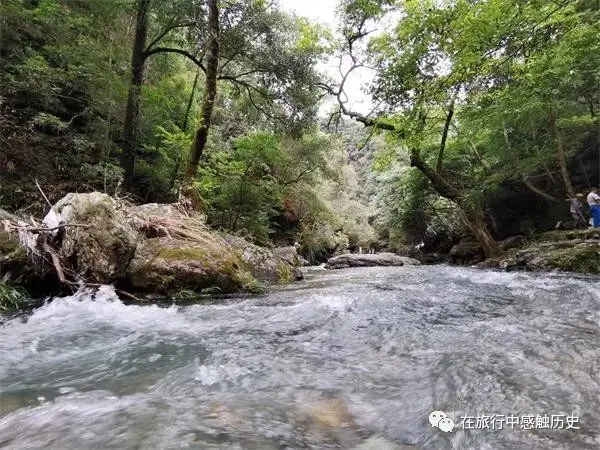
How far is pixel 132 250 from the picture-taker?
504cm

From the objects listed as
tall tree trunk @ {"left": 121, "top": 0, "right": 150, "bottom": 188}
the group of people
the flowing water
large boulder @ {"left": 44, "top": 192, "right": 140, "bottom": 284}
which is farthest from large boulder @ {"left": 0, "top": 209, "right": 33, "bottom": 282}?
the group of people

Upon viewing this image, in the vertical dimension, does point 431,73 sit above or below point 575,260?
above

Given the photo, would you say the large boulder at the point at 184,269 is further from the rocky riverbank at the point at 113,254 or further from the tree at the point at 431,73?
the tree at the point at 431,73

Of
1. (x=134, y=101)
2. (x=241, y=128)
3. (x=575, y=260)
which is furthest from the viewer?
(x=241, y=128)

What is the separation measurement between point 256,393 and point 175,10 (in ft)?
34.4

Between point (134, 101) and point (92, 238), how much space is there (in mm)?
6327

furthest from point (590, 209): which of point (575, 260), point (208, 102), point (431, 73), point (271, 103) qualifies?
point (208, 102)

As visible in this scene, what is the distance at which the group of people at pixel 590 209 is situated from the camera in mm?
9562

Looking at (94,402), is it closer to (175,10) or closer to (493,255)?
(175,10)

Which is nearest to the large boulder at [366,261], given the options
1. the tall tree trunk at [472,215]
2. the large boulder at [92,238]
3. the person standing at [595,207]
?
the tall tree trunk at [472,215]

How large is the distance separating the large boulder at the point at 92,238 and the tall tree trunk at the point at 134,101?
536 cm

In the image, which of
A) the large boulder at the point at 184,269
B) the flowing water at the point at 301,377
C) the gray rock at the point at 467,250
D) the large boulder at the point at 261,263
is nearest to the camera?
the flowing water at the point at 301,377

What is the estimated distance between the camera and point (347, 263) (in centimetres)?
1398

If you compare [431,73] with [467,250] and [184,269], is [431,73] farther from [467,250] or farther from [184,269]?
[184,269]
